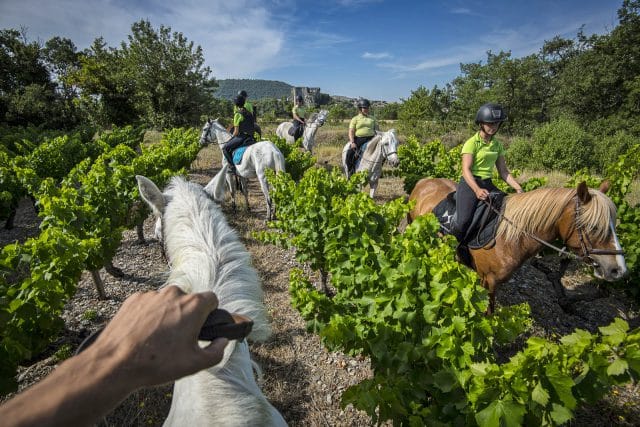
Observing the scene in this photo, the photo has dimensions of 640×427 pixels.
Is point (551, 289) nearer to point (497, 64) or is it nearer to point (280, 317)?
point (280, 317)

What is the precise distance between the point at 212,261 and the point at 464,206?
12.3 ft

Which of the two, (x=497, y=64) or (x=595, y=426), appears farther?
(x=497, y=64)

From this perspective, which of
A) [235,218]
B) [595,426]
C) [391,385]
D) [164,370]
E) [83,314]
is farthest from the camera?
[235,218]

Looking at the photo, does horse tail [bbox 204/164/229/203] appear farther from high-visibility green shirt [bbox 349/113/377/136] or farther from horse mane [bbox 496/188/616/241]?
high-visibility green shirt [bbox 349/113/377/136]

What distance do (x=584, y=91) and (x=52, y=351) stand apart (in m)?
38.3

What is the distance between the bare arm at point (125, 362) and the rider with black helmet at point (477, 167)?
410 cm

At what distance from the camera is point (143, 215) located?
6520 millimetres

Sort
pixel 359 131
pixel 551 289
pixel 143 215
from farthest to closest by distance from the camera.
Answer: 1. pixel 359 131
2. pixel 143 215
3. pixel 551 289

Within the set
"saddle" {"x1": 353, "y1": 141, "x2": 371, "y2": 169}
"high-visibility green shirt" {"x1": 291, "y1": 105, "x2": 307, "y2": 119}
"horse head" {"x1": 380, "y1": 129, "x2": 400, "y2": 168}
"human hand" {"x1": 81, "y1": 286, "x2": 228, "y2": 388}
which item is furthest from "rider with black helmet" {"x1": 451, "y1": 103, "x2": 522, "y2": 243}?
"high-visibility green shirt" {"x1": 291, "y1": 105, "x2": 307, "y2": 119}

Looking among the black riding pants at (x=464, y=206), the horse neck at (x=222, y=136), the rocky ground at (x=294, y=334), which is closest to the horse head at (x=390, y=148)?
the black riding pants at (x=464, y=206)

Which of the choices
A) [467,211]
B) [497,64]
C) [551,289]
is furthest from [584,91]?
[467,211]

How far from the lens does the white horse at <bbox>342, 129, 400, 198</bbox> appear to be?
8.28 m

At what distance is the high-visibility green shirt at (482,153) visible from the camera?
4211 millimetres

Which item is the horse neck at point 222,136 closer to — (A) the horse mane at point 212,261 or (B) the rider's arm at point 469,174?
(B) the rider's arm at point 469,174
